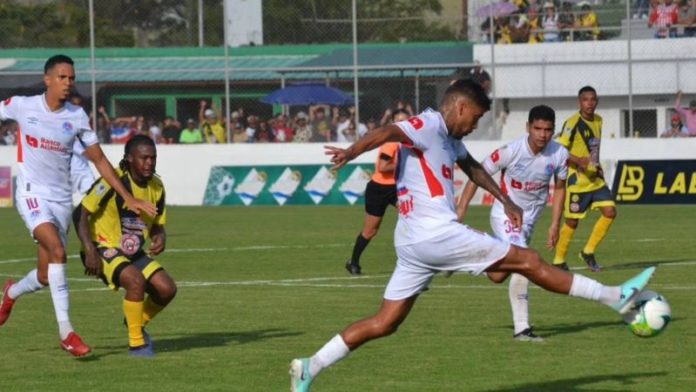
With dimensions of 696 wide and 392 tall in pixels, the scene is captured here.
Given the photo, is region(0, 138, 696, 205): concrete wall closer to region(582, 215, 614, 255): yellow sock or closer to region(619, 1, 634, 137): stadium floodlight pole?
region(619, 1, 634, 137): stadium floodlight pole

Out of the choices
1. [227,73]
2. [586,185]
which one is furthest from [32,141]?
[227,73]

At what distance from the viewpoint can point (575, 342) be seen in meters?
13.4

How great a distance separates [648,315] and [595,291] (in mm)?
375

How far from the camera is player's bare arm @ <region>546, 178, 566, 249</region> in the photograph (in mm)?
14477

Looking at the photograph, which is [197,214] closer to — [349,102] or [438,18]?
[349,102]

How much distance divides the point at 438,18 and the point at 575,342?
28.6 metres

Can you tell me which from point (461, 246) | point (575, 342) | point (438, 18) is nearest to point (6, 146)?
point (438, 18)

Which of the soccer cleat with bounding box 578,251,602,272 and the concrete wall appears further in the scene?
the concrete wall

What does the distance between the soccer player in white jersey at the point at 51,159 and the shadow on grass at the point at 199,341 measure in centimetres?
24

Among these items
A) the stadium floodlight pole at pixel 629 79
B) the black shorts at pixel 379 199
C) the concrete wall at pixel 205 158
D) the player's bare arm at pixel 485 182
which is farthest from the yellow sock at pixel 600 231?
the stadium floodlight pole at pixel 629 79

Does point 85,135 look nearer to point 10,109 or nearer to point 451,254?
point 10,109

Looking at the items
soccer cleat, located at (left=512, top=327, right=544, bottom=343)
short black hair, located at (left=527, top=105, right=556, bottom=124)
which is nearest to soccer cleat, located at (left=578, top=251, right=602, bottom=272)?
short black hair, located at (left=527, top=105, right=556, bottom=124)

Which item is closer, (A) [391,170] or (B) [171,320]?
(B) [171,320]

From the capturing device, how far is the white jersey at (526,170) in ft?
47.1
